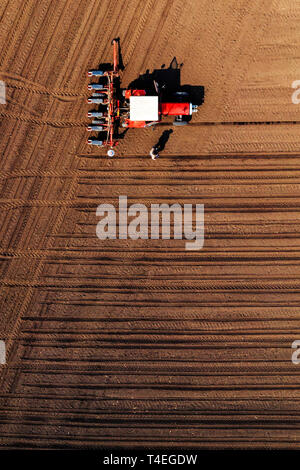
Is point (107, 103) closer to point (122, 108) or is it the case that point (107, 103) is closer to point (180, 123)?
point (122, 108)

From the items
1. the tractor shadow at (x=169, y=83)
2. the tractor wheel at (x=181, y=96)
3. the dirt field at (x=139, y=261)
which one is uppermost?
the tractor shadow at (x=169, y=83)

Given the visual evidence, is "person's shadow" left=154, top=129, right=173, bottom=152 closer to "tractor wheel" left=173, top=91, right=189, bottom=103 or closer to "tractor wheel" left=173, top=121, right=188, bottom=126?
"tractor wheel" left=173, top=121, right=188, bottom=126

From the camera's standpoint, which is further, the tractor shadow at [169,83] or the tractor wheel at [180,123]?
the tractor shadow at [169,83]

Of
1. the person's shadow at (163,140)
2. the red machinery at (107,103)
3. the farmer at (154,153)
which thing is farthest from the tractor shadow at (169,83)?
the farmer at (154,153)

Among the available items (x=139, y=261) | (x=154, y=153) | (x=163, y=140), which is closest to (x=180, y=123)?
(x=163, y=140)

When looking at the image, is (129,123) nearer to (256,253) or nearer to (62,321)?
(256,253)

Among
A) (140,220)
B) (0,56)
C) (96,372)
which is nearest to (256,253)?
(140,220)

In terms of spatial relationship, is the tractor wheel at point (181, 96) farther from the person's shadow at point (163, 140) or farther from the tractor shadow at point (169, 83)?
the person's shadow at point (163, 140)

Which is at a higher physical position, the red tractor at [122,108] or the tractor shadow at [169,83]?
the tractor shadow at [169,83]

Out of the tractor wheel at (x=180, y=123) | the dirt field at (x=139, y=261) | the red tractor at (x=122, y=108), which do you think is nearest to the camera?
the red tractor at (x=122, y=108)
